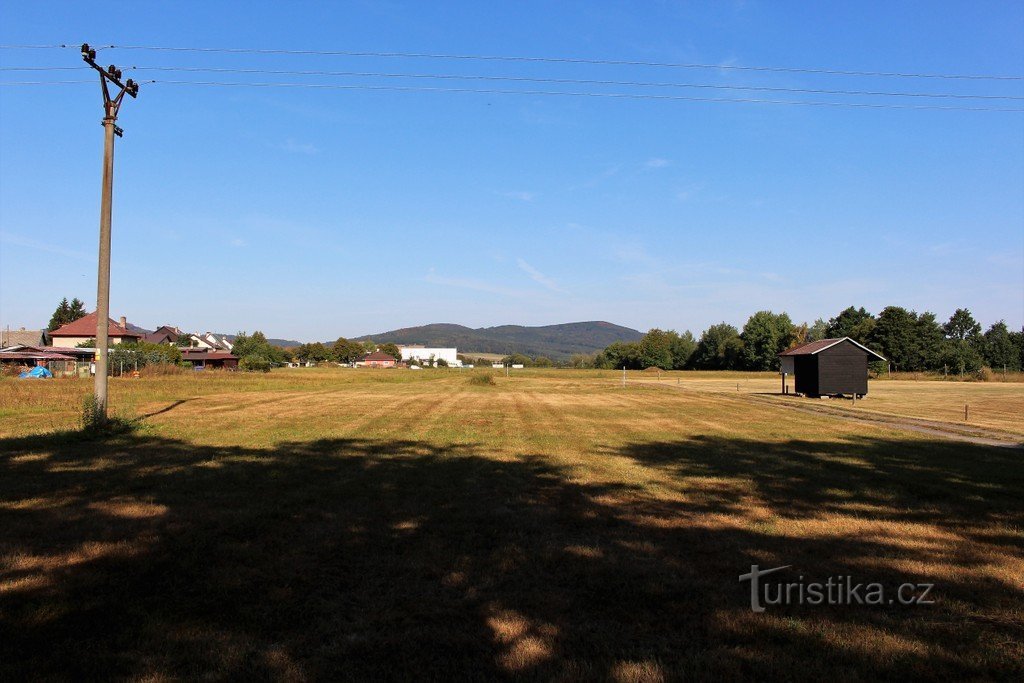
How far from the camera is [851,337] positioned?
12162 cm

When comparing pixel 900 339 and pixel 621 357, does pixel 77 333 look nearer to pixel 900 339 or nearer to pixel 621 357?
pixel 621 357

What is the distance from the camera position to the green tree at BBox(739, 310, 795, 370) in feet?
416

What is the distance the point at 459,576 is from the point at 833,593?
3296mm

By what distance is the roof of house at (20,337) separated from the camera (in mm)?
107062

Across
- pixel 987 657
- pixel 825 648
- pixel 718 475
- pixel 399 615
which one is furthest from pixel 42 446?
pixel 987 657

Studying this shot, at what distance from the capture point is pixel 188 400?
29219 mm

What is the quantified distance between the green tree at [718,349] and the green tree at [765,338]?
2.14 meters

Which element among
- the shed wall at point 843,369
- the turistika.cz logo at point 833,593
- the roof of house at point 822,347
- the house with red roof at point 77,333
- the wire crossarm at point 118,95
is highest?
the wire crossarm at point 118,95

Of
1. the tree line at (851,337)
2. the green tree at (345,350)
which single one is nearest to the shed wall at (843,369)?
the tree line at (851,337)

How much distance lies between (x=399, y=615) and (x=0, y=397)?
96.7 ft

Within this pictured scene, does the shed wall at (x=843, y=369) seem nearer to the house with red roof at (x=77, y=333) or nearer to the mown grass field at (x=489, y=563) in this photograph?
the mown grass field at (x=489, y=563)

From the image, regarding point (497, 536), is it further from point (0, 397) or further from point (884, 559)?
point (0, 397)

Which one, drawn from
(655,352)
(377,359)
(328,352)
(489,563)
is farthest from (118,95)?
(377,359)

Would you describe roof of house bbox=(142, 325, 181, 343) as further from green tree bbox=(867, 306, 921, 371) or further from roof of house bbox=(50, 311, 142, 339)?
green tree bbox=(867, 306, 921, 371)
